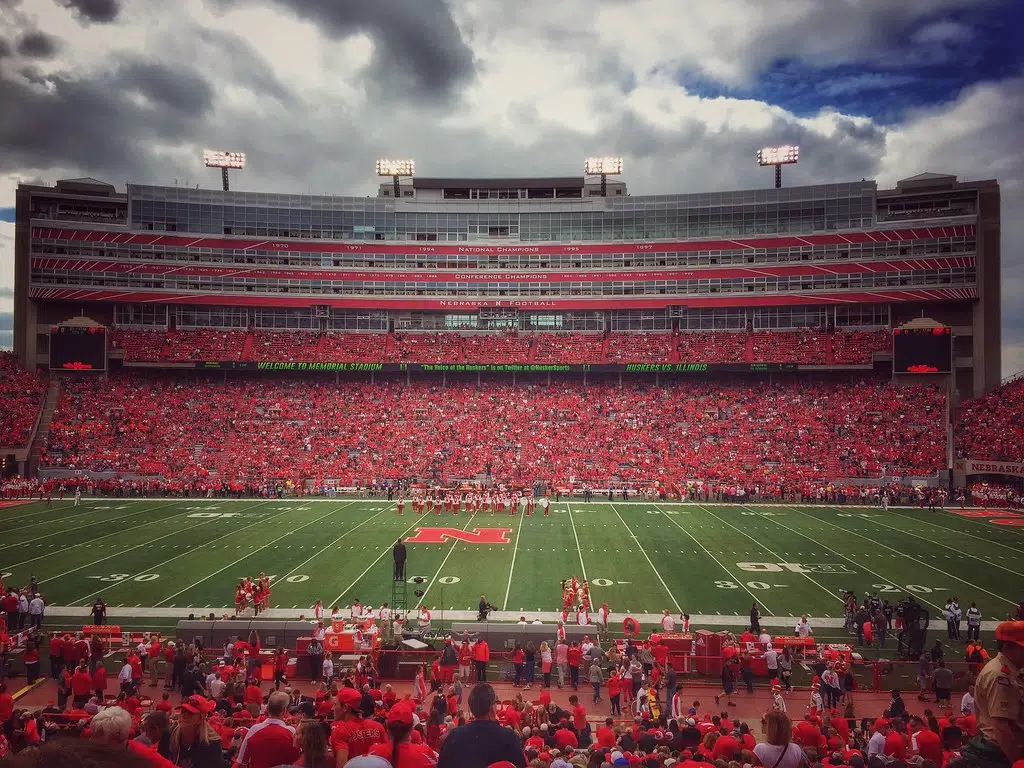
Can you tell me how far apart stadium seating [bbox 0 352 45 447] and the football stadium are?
0.28 m

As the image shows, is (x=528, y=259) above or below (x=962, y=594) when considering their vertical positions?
above

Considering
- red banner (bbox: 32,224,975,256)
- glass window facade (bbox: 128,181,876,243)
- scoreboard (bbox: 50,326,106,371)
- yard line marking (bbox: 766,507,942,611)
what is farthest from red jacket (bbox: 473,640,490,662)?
glass window facade (bbox: 128,181,876,243)

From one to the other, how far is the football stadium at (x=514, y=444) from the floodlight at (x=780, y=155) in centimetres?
52

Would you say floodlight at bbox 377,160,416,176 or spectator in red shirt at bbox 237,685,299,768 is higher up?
floodlight at bbox 377,160,416,176

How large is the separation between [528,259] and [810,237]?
26.9 meters

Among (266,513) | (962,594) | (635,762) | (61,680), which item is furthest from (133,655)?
(962,594)

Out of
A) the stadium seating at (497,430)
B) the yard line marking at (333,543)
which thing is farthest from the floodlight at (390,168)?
the yard line marking at (333,543)

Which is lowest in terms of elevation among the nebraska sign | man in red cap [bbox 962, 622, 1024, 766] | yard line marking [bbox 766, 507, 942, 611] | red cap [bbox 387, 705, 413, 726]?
yard line marking [bbox 766, 507, 942, 611]

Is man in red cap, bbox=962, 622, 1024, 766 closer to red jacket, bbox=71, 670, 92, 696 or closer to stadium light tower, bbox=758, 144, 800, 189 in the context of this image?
red jacket, bbox=71, 670, 92, 696

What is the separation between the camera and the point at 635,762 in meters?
7.76

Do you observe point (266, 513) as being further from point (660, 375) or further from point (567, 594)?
point (660, 375)

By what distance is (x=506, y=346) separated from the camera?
6038cm

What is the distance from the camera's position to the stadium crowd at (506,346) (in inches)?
2223

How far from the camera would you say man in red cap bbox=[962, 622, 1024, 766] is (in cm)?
316
